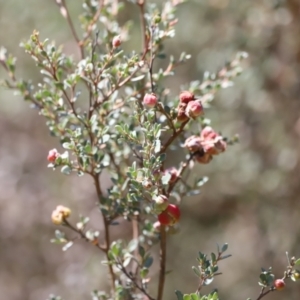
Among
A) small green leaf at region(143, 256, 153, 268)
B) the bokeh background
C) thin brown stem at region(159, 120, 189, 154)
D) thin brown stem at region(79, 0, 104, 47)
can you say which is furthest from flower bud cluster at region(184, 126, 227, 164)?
the bokeh background

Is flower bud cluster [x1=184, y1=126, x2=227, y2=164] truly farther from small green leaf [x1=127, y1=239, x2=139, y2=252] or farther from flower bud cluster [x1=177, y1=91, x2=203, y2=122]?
small green leaf [x1=127, y1=239, x2=139, y2=252]

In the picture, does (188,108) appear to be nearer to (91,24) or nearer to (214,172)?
(91,24)

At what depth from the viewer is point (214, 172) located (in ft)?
8.23

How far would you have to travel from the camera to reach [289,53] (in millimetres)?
2197

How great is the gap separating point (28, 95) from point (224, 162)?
1.39 meters

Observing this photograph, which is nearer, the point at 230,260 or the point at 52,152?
the point at 52,152

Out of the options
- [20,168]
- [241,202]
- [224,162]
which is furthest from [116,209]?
[20,168]

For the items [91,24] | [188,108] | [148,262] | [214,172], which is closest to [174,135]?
[188,108]

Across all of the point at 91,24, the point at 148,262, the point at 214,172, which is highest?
the point at 214,172

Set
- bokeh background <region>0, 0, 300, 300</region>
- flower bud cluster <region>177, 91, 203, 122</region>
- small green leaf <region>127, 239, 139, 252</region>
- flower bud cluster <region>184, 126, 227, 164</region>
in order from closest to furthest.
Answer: flower bud cluster <region>177, 91, 203, 122</region> < flower bud cluster <region>184, 126, 227, 164</region> < small green leaf <region>127, 239, 139, 252</region> < bokeh background <region>0, 0, 300, 300</region>

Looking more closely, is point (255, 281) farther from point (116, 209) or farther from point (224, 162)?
point (116, 209)

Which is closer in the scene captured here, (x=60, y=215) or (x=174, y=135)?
(x=174, y=135)

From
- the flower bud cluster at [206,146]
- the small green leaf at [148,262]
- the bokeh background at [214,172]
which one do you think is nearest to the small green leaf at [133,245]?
the small green leaf at [148,262]

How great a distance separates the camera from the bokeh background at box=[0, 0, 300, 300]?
2.20m
